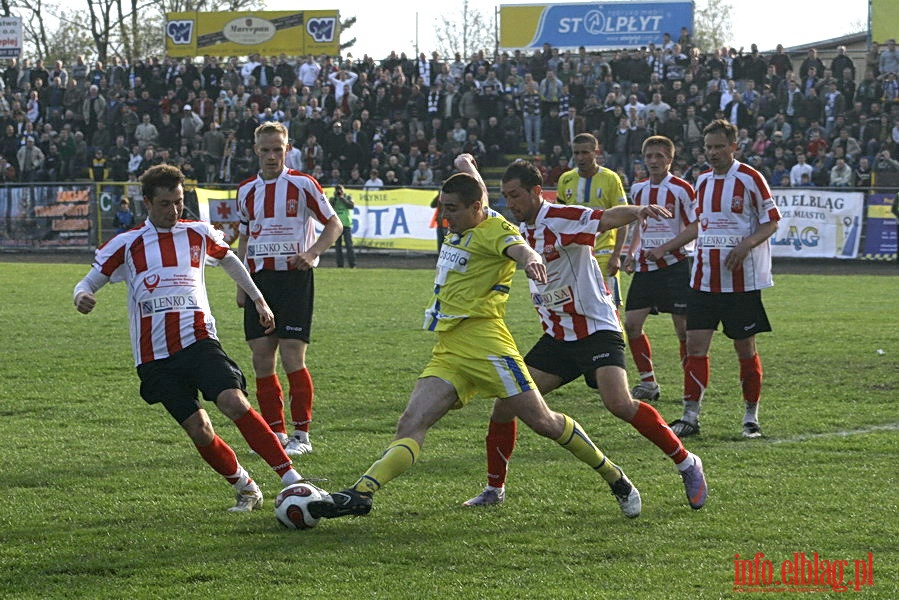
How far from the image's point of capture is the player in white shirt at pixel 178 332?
598cm

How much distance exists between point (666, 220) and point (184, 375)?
5.06m

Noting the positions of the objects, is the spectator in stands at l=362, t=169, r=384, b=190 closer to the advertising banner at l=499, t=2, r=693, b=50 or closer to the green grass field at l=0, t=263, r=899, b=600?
the advertising banner at l=499, t=2, r=693, b=50

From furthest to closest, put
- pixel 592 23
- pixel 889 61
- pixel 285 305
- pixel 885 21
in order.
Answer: pixel 592 23, pixel 885 21, pixel 889 61, pixel 285 305

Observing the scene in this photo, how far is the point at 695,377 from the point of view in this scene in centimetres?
828

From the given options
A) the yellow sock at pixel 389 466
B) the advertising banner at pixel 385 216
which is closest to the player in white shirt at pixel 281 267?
the yellow sock at pixel 389 466

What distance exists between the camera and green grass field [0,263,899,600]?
500cm

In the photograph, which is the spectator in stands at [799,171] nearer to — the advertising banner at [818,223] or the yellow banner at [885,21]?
the advertising banner at [818,223]

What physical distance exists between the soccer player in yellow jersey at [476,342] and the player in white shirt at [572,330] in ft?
1.15

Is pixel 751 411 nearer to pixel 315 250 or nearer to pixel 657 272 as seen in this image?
pixel 657 272

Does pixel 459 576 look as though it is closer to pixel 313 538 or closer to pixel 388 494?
pixel 313 538

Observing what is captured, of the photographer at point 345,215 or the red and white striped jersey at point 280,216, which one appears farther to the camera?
the photographer at point 345,215

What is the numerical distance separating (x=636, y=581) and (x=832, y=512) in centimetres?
156

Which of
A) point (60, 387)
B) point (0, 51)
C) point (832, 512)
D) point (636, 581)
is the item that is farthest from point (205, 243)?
point (0, 51)

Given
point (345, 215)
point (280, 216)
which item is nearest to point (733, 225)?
point (280, 216)
